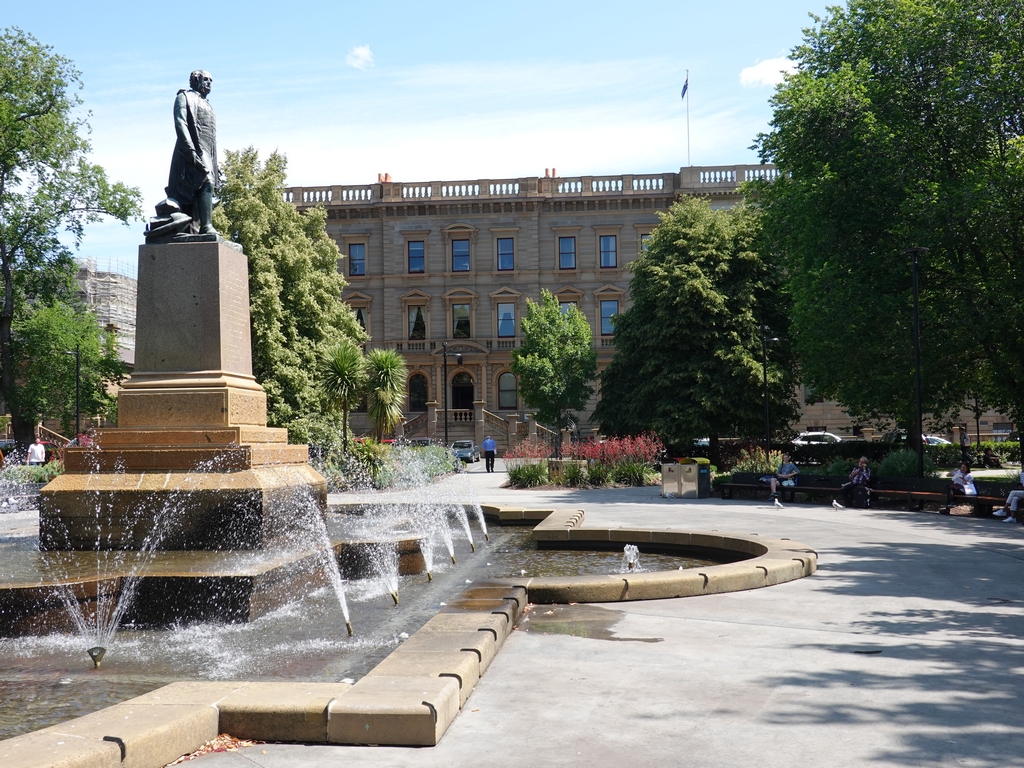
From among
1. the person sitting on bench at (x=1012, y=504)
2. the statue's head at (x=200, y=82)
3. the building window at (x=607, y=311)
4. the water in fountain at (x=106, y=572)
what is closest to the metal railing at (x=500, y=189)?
the building window at (x=607, y=311)

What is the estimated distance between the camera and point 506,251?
Result: 61.2 metres

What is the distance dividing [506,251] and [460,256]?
3.21m

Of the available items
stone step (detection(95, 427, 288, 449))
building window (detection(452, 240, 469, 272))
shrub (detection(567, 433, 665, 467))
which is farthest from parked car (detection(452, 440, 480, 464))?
stone step (detection(95, 427, 288, 449))

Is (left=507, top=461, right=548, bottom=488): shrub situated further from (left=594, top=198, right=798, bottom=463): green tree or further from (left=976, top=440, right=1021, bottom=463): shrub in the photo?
(left=976, top=440, right=1021, bottom=463): shrub

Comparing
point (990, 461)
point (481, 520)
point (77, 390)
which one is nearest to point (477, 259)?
point (77, 390)

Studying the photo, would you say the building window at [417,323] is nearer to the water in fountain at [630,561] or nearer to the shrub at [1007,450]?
the shrub at [1007,450]

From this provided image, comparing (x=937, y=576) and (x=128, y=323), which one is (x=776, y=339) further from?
(x=128, y=323)

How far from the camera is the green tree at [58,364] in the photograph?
4081 cm

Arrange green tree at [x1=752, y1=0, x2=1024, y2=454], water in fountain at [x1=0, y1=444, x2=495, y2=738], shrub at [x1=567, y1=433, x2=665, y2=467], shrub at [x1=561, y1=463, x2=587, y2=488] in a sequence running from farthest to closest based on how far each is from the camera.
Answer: shrub at [x1=567, y1=433, x2=665, y2=467] < shrub at [x1=561, y1=463, x2=587, y2=488] < green tree at [x1=752, y1=0, x2=1024, y2=454] < water in fountain at [x1=0, y1=444, x2=495, y2=738]

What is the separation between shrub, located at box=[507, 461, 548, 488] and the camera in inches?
1168

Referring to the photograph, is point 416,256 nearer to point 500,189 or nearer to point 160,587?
point 500,189

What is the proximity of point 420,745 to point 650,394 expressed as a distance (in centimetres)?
3442

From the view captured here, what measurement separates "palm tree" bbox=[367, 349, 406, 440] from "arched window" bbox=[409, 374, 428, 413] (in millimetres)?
24139

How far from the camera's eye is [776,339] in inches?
1484
